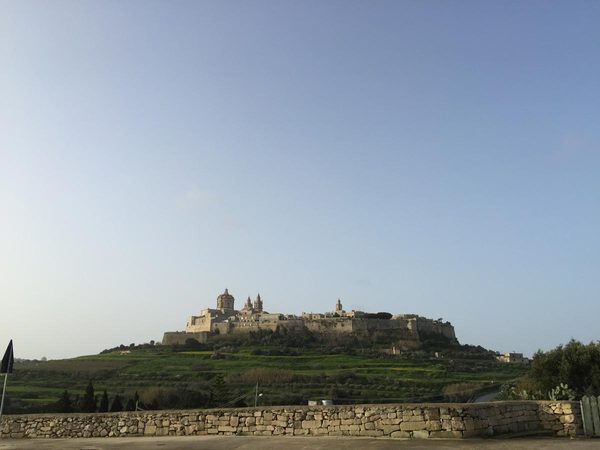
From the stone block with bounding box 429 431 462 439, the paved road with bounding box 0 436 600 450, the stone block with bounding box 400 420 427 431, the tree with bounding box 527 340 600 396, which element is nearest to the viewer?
the paved road with bounding box 0 436 600 450

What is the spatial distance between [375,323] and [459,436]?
5106 inches

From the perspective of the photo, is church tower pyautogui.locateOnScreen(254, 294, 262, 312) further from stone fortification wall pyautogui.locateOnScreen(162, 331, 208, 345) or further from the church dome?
stone fortification wall pyautogui.locateOnScreen(162, 331, 208, 345)

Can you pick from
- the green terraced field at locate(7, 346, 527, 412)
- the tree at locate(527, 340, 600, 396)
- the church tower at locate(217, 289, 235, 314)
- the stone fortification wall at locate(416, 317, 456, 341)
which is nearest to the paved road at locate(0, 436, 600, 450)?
the tree at locate(527, 340, 600, 396)

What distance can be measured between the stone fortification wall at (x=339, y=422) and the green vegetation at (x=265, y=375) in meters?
20.9

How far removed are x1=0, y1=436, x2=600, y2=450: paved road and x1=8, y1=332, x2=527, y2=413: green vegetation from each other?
22945mm

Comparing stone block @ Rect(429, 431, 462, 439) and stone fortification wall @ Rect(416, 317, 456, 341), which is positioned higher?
stone fortification wall @ Rect(416, 317, 456, 341)

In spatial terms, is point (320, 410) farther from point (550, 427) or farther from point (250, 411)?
point (550, 427)

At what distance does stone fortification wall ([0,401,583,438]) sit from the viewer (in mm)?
12453

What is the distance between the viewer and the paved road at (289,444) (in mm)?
11008

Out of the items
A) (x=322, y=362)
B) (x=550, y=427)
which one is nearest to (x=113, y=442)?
(x=550, y=427)

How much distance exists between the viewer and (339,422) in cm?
1346

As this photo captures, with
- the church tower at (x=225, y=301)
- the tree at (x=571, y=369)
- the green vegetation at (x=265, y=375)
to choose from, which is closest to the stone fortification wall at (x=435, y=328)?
the green vegetation at (x=265, y=375)

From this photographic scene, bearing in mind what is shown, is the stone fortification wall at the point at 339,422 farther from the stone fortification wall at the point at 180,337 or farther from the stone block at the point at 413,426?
the stone fortification wall at the point at 180,337

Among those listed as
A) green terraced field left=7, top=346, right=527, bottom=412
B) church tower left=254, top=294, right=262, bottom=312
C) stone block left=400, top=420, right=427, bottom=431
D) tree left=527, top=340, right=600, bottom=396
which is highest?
church tower left=254, top=294, right=262, bottom=312
